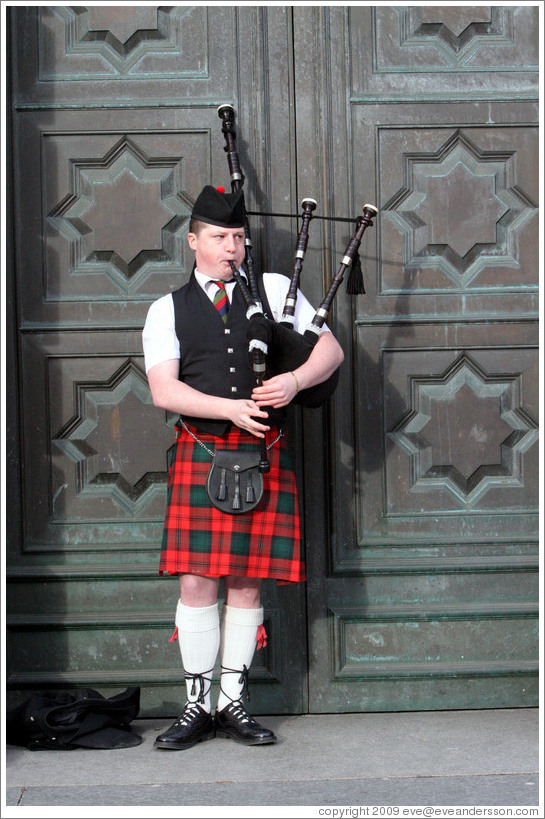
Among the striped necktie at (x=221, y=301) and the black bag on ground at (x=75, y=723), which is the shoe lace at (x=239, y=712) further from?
the striped necktie at (x=221, y=301)

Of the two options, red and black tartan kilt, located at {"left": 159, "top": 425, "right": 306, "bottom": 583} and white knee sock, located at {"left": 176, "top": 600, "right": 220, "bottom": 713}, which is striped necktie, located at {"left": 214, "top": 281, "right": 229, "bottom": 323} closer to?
red and black tartan kilt, located at {"left": 159, "top": 425, "right": 306, "bottom": 583}

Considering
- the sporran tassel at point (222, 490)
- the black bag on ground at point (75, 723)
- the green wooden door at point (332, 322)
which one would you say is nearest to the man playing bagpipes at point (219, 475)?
the sporran tassel at point (222, 490)

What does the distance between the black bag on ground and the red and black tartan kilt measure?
501 mm

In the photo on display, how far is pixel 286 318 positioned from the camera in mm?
3617

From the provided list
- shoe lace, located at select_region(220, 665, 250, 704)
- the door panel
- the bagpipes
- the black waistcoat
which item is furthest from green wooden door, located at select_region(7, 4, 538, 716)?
the black waistcoat

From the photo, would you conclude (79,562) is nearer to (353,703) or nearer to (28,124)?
(353,703)

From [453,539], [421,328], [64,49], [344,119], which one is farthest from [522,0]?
[453,539]

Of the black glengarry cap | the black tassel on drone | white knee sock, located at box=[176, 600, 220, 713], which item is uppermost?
the black glengarry cap

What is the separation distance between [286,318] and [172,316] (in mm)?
365

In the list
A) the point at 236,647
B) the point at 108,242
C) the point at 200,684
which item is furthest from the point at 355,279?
the point at 200,684

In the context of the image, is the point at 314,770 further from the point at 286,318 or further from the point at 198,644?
the point at 286,318

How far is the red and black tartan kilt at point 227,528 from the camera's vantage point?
11.7ft

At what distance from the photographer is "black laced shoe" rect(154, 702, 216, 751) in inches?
139

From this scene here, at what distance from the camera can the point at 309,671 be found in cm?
402
